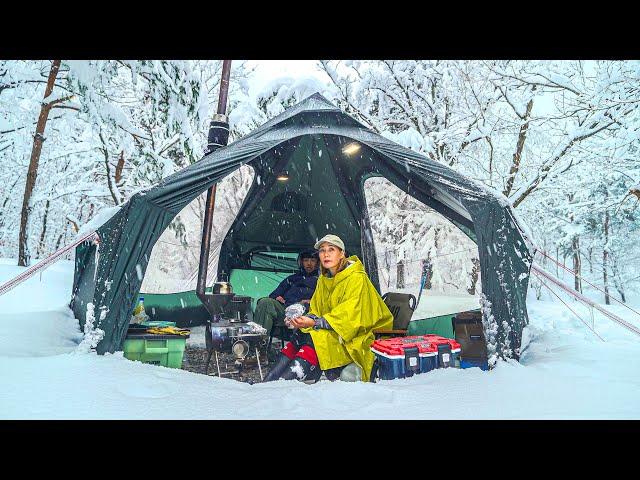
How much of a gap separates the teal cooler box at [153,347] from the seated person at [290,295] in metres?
1.32

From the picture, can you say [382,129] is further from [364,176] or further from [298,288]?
[298,288]

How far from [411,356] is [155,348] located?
2103mm

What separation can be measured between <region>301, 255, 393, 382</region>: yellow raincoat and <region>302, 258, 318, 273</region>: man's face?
1784mm

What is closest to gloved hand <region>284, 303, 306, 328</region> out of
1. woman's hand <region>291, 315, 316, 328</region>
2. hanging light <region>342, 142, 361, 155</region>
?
woman's hand <region>291, 315, 316, 328</region>

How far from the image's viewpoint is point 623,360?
10.4ft

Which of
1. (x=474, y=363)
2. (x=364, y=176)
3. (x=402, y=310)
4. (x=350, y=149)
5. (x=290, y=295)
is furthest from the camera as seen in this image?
(x=364, y=176)

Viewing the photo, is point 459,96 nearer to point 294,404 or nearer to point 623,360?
point 623,360

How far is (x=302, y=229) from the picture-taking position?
6410 millimetres

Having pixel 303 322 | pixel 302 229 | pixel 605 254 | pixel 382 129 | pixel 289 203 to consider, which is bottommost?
pixel 303 322

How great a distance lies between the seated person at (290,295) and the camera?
4738 millimetres

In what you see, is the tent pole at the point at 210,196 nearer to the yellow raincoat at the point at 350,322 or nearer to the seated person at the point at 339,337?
the seated person at the point at 339,337

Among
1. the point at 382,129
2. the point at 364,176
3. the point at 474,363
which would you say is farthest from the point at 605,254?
the point at 474,363

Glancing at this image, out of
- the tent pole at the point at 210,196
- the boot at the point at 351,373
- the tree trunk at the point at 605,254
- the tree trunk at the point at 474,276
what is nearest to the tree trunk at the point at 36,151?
the tent pole at the point at 210,196
